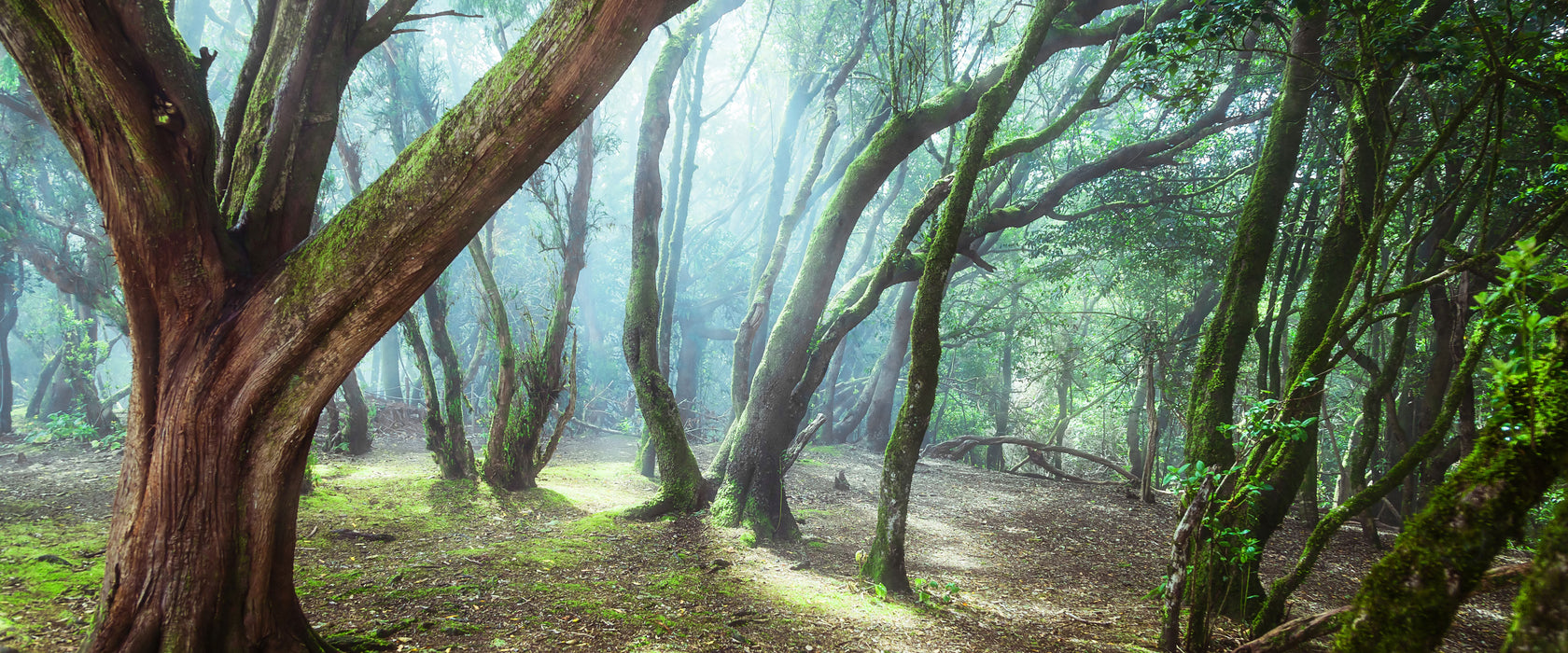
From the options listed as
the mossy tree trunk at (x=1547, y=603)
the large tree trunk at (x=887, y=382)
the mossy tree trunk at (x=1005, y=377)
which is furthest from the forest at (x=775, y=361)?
the mossy tree trunk at (x=1005, y=377)

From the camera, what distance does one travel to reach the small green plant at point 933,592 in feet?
15.8

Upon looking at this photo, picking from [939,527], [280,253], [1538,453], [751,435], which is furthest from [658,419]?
[1538,453]

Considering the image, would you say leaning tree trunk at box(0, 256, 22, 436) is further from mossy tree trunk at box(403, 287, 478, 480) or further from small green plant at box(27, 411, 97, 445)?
mossy tree trunk at box(403, 287, 478, 480)

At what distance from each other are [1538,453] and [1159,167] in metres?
9.64

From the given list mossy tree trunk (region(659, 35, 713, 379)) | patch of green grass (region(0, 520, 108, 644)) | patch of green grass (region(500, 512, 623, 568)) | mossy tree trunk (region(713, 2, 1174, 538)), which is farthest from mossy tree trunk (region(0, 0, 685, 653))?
mossy tree trunk (region(659, 35, 713, 379))

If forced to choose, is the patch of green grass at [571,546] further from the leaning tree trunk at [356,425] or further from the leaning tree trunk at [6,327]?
the leaning tree trunk at [6,327]

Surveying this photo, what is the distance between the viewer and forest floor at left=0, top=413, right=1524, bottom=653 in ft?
12.7

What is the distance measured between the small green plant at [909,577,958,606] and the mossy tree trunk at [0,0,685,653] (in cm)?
374

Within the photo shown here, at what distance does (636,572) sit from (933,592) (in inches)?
92.7

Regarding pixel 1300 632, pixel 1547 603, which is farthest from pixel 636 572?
pixel 1547 603

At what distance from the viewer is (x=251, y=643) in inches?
112

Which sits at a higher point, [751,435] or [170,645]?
[751,435]

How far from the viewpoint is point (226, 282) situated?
2859 mm

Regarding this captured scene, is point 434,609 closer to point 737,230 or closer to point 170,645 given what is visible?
point 170,645
